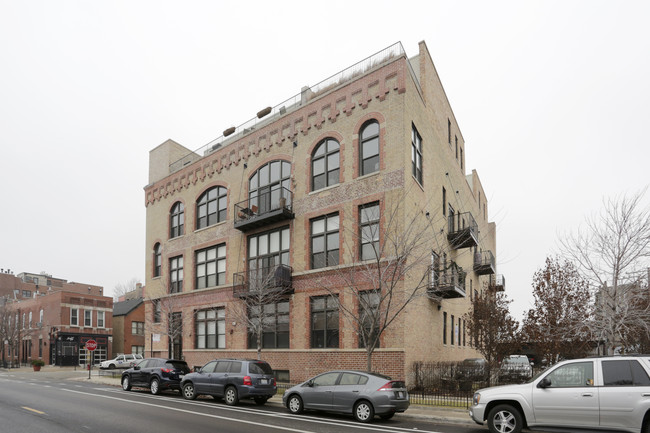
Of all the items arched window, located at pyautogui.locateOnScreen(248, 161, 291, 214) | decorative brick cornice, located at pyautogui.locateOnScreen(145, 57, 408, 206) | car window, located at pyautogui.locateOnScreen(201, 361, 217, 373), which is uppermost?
decorative brick cornice, located at pyautogui.locateOnScreen(145, 57, 408, 206)

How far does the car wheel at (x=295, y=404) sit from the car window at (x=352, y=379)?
1.60m

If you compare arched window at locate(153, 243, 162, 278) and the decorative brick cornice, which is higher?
the decorative brick cornice

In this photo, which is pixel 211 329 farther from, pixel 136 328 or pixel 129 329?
pixel 136 328

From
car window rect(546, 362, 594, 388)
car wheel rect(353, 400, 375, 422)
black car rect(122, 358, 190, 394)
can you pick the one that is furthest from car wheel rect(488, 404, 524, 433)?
black car rect(122, 358, 190, 394)

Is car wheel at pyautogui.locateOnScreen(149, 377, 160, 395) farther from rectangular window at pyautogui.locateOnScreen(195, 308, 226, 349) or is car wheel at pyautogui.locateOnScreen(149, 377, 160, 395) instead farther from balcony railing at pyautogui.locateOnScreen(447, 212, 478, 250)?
balcony railing at pyautogui.locateOnScreen(447, 212, 478, 250)

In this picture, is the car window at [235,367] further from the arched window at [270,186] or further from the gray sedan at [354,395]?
the arched window at [270,186]

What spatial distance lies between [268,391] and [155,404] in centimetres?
377

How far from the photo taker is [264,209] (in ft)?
84.2

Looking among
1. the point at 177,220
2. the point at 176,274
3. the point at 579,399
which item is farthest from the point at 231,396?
the point at 177,220

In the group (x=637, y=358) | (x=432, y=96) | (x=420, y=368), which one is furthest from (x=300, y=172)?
(x=637, y=358)

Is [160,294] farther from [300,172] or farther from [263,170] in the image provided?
[300,172]

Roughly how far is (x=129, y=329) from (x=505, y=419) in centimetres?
5654

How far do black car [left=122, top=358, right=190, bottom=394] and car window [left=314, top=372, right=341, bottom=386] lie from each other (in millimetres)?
8130

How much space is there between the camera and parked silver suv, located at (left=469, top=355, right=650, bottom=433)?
370 inches
